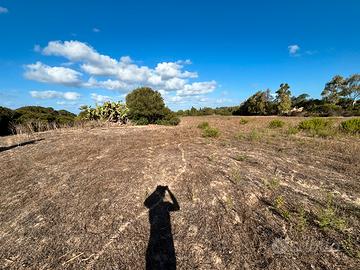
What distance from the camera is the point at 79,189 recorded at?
4684 mm

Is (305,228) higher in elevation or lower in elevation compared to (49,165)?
lower

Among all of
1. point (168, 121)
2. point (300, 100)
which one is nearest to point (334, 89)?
point (300, 100)

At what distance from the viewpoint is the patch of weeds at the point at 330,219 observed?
10.4 feet

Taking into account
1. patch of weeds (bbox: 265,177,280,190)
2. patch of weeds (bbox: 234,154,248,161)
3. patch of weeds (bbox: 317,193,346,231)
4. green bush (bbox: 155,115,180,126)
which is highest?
green bush (bbox: 155,115,180,126)

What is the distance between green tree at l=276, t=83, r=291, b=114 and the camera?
4153 centimetres

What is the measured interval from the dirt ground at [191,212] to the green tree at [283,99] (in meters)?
37.8

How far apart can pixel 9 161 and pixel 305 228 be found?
318 inches

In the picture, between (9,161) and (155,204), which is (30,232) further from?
(9,161)

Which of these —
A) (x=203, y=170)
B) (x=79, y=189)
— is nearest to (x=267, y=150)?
(x=203, y=170)

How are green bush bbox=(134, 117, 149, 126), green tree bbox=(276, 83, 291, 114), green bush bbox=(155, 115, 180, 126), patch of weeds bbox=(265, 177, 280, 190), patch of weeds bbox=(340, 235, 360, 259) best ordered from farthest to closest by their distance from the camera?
1. green tree bbox=(276, 83, 291, 114)
2. green bush bbox=(155, 115, 180, 126)
3. green bush bbox=(134, 117, 149, 126)
4. patch of weeds bbox=(265, 177, 280, 190)
5. patch of weeds bbox=(340, 235, 360, 259)

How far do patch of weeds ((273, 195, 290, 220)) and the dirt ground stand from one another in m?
0.02

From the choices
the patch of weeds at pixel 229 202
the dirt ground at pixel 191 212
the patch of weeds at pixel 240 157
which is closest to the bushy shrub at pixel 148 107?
the dirt ground at pixel 191 212

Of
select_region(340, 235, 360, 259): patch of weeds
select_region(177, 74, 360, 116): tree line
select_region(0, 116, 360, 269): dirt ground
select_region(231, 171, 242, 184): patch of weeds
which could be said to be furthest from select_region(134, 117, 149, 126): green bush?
select_region(177, 74, 360, 116): tree line

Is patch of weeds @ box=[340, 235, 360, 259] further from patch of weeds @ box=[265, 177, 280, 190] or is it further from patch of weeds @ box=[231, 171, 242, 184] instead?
patch of weeds @ box=[231, 171, 242, 184]
